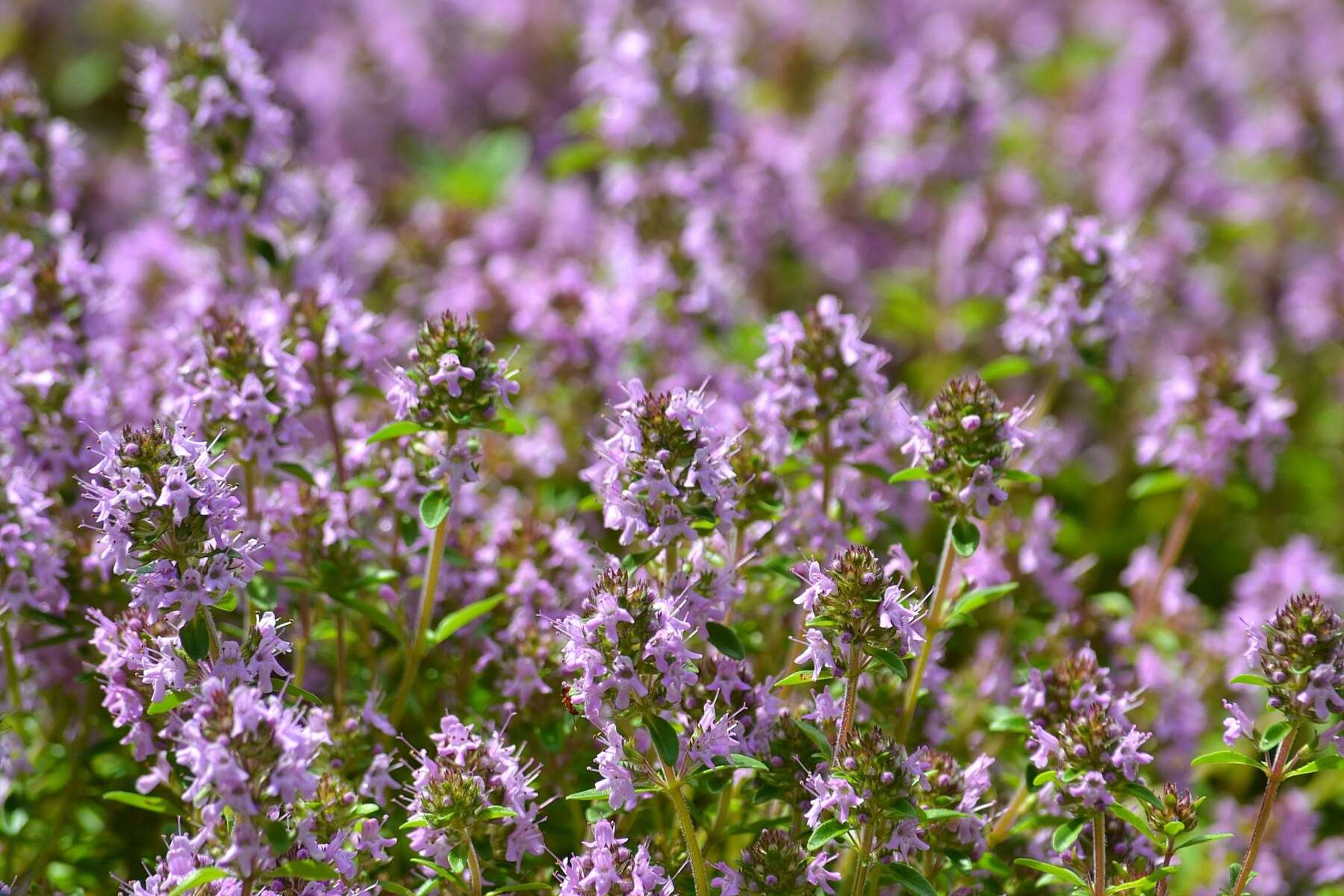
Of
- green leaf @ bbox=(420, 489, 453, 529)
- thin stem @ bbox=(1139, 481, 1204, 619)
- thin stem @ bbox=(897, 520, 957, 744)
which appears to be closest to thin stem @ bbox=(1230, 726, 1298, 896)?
thin stem @ bbox=(897, 520, 957, 744)

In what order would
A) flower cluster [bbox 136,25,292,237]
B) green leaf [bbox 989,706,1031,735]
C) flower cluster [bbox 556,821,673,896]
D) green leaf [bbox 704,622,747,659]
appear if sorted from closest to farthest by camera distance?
flower cluster [bbox 556,821,673,896] < green leaf [bbox 704,622,747,659] < green leaf [bbox 989,706,1031,735] < flower cluster [bbox 136,25,292,237]

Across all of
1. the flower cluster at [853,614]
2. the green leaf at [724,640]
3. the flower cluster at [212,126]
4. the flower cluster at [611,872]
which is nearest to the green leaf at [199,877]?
the flower cluster at [611,872]

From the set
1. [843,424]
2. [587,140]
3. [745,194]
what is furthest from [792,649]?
[587,140]

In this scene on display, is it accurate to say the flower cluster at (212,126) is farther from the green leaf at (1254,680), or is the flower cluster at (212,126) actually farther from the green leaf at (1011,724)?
the green leaf at (1254,680)

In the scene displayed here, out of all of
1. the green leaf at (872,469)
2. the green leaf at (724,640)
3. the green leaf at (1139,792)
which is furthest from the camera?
the green leaf at (872,469)

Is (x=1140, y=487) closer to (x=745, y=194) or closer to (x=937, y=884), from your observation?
(x=937, y=884)

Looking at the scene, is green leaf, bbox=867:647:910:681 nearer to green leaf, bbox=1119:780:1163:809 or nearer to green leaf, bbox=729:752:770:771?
green leaf, bbox=729:752:770:771
